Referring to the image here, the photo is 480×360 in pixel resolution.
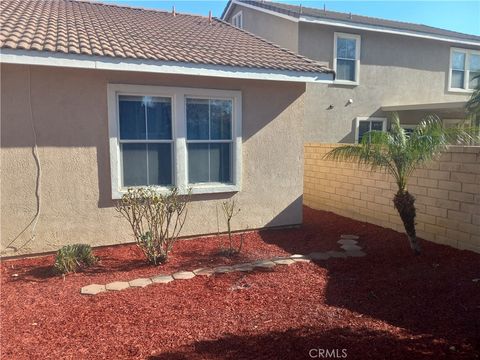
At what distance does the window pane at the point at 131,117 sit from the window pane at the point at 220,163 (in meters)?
1.45

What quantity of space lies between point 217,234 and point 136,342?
13.2 ft

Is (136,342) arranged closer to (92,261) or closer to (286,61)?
(92,261)

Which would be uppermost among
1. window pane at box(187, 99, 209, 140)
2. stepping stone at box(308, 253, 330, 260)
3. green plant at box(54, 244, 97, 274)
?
window pane at box(187, 99, 209, 140)

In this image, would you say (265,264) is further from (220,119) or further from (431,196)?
(431,196)

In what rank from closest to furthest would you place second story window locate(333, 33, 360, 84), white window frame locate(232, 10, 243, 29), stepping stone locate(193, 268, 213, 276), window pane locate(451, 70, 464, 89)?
stepping stone locate(193, 268, 213, 276)
second story window locate(333, 33, 360, 84)
window pane locate(451, 70, 464, 89)
white window frame locate(232, 10, 243, 29)

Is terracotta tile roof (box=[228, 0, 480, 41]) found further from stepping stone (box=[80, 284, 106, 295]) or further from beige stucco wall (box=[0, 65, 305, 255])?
stepping stone (box=[80, 284, 106, 295])

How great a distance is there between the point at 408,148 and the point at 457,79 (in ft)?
42.6

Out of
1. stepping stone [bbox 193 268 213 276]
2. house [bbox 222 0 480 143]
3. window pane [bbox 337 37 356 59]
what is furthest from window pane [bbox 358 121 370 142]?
stepping stone [bbox 193 268 213 276]

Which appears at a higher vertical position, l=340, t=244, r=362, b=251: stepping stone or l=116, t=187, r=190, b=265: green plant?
l=116, t=187, r=190, b=265: green plant

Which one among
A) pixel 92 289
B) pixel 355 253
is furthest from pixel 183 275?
pixel 355 253

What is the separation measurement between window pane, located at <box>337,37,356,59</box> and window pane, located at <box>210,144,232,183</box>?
795 centimetres

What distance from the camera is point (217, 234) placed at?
24.7 ft

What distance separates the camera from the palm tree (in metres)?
5.95

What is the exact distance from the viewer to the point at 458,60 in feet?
52.7
